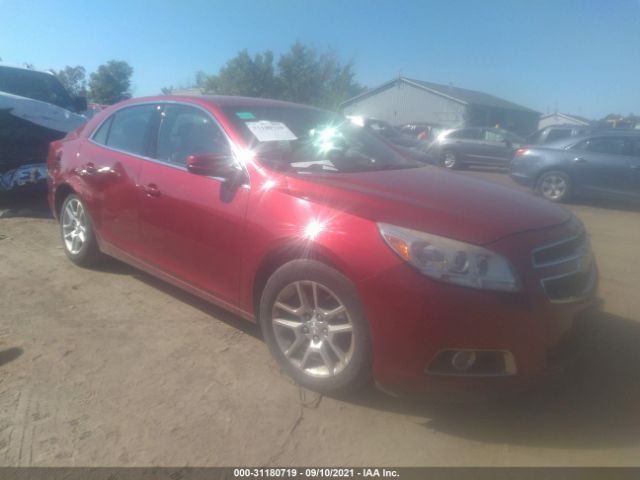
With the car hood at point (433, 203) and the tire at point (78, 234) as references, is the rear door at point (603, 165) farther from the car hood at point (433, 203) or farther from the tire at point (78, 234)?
the tire at point (78, 234)

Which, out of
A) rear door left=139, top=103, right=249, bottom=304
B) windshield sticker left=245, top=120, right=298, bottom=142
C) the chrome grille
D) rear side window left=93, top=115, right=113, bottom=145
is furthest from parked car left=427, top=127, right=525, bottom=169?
the chrome grille

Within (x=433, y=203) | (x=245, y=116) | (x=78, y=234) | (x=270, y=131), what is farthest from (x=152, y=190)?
(x=433, y=203)

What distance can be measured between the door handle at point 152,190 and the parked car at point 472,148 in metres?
14.0

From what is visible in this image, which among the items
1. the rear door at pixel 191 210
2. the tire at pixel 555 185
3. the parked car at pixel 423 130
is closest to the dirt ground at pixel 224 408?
the rear door at pixel 191 210

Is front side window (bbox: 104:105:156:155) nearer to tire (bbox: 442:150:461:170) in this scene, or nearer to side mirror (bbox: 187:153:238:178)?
side mirror (bbox: 187:153:238:178)

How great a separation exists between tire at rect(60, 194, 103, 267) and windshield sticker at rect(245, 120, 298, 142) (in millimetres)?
1910

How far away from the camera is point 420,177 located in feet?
10.2

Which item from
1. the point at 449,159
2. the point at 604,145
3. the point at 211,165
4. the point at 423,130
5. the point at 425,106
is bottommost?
the point at 449,159

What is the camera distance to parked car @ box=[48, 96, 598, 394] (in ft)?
7.02

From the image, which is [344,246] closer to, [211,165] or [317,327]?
[317,327]

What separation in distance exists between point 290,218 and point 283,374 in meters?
0.95

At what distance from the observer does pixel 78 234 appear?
14.2 ft

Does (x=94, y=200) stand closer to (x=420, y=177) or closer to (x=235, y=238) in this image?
A: (x=235, y=238)

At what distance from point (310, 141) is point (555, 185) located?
7877 mm
